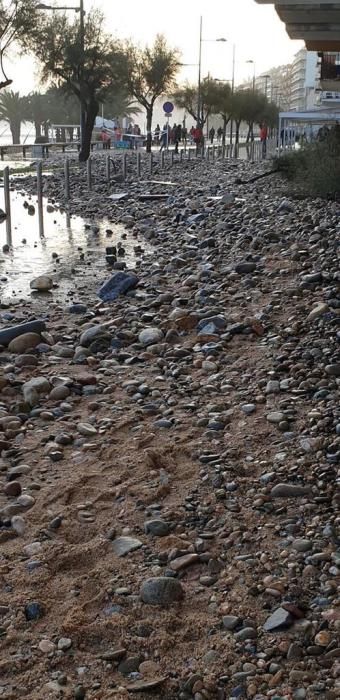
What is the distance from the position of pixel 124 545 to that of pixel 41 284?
7.02 m

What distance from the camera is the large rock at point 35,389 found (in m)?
6.55

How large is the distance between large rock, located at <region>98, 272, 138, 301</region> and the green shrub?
7.31m

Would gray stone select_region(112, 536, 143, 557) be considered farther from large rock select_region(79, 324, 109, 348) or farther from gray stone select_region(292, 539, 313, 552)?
large rock select_region(79, 324, 109, 348)

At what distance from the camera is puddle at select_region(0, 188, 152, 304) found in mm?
11422

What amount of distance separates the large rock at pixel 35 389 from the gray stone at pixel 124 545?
A: 223 cm

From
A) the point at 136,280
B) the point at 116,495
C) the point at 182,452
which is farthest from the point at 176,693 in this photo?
the point at 136,280

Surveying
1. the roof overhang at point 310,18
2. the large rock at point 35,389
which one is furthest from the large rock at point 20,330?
the roof overhang at point 310,18

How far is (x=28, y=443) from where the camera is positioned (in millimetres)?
5770

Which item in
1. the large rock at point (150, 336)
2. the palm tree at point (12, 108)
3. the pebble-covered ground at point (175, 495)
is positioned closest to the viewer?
the pebble-covered ground at point (175, 495)

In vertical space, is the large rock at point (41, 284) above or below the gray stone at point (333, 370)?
below

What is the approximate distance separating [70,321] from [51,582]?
17.8 ft

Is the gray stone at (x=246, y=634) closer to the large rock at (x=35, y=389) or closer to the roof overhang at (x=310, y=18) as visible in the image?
the large rock at (x=35, y=389)

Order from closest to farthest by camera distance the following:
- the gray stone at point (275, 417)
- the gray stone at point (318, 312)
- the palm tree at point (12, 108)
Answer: the gray stone at point (275, 417) → the gray stone at point (318, 312) → the palm tree at point (12, 108)

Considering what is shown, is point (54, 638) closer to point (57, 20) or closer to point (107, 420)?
point (107, 420)
